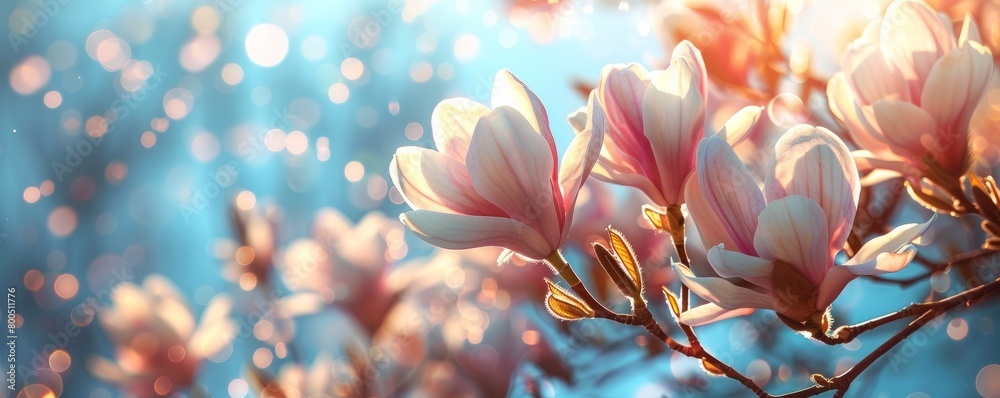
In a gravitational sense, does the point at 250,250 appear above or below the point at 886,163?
below

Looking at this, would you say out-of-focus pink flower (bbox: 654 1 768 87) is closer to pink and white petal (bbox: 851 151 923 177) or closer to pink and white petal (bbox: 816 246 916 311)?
pink and white petal (bbox: 851 151 923 177)

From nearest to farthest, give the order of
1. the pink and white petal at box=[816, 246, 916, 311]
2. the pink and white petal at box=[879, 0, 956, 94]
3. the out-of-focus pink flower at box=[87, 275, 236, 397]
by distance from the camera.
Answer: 1. the pink and white petal at box=[816, 246, 916, 311]
2. the pink and white petal at box=[879, 0, 956, 94]
3. the out-of-focus pink flower at box=[87, 275, 236, 397]

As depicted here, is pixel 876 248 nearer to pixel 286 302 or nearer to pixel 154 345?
pixel 286 302

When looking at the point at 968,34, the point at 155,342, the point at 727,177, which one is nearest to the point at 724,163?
the point at 727,177

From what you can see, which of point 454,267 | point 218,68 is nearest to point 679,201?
point 454,267

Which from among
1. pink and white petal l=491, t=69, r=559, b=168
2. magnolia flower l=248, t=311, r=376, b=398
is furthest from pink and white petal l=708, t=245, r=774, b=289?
magnolia flower l=248, t=311, r=376, b=398

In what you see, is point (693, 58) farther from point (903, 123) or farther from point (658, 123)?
point (903, 123)
